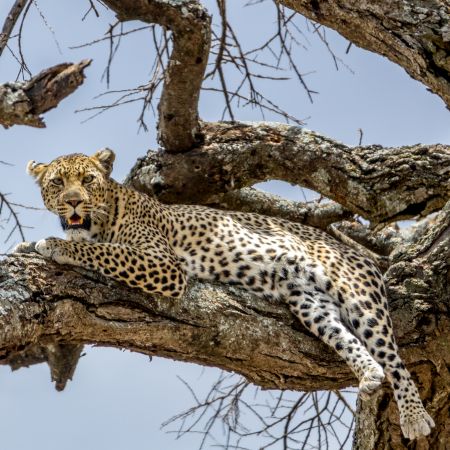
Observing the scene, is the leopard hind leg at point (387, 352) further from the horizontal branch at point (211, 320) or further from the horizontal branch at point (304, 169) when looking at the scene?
the horizontal branch at point (304, 169)

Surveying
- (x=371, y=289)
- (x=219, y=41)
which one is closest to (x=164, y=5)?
(x=219, y=41)

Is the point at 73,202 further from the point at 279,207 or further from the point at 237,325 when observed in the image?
the point at 279,207

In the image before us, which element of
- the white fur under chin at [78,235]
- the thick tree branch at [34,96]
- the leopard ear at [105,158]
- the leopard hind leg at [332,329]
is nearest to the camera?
the thick tree branch at [34,96]

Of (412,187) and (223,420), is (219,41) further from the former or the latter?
(223,420)

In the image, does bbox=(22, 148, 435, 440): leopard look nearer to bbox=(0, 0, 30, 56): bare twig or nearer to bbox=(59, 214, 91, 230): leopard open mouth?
bbox=(59, 214, 91, 230): leopard open mouth

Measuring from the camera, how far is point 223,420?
801 cm

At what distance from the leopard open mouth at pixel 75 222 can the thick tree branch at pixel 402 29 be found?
2.00m

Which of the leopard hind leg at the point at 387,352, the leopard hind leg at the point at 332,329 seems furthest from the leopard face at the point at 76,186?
the leopard hind leg at the point at 387,352

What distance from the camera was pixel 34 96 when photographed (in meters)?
5.98

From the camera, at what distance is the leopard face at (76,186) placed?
6766 mm

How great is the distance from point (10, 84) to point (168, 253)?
1544 mm

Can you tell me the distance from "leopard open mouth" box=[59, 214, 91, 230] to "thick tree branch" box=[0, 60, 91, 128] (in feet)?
2.82

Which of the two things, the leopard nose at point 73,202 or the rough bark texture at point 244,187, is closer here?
the rough bark texture at point 244,187

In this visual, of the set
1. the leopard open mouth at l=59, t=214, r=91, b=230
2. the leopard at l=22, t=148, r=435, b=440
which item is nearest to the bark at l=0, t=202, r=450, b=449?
the leopard at l=22, t=148, r=435, b=440
